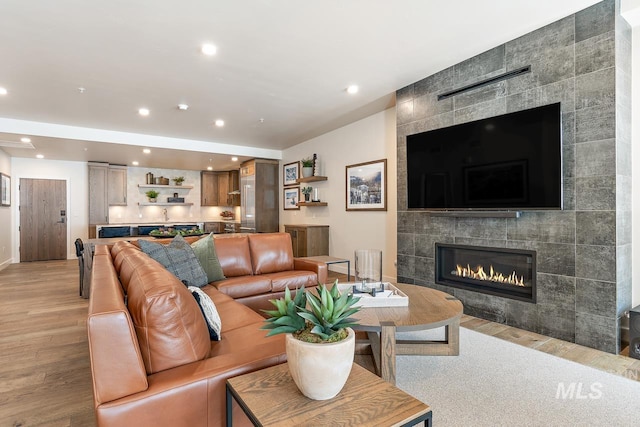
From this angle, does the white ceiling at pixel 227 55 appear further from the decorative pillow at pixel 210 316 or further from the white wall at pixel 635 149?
the decorative pillow at pixel 210 316

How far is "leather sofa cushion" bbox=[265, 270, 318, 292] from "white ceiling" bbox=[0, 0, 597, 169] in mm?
2202

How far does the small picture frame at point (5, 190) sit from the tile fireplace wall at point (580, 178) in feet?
27.6

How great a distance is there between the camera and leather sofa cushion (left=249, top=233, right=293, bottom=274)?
150 inches

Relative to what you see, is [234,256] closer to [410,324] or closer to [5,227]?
[410,324]

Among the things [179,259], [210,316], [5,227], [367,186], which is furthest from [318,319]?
[5,227]

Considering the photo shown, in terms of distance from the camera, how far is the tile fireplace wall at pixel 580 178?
8.38 feet

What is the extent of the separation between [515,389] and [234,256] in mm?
2759

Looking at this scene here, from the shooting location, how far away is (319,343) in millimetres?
1068

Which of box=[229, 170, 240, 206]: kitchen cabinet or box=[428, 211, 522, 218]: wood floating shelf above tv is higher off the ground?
box=[229, 170, 240, 206]: kitchen cabinet

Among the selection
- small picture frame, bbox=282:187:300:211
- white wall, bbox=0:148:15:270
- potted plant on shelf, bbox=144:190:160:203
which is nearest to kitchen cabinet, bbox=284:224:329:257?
small picture frame, bbox=282:187:300:211

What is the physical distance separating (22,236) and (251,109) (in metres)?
6.74

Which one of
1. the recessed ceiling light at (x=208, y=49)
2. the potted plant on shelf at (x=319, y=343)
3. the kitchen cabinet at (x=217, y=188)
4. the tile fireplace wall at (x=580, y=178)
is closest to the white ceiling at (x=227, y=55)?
the recessed ceiling light at (x=208, y=49)

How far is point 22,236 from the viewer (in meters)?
7.64

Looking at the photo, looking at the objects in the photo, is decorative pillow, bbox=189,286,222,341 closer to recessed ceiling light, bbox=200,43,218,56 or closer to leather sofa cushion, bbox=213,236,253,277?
leather sofa cushion, bbox=213,236,253,277
